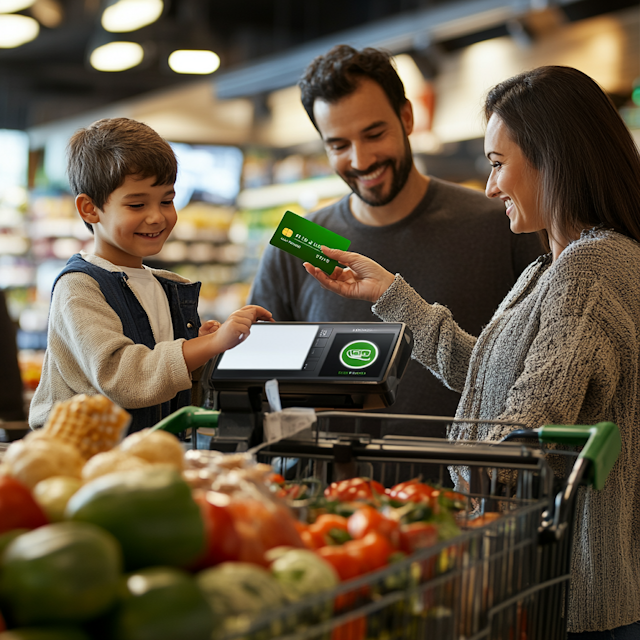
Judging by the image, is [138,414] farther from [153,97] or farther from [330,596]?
[153,97]

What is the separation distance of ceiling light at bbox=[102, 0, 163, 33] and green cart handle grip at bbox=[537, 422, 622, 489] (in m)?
5.17

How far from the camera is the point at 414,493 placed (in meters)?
1.20

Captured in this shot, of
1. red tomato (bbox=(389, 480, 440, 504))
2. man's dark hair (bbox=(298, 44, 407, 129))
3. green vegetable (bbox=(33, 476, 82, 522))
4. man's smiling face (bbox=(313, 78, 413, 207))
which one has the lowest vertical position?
red tomato (bbox=(389, 480, 440, 504))

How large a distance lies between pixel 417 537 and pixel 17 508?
43 centimetres

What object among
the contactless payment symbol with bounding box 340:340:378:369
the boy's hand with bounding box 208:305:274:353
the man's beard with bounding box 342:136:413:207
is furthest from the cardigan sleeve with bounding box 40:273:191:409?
the man's beard with bounding box 342:136:413:207

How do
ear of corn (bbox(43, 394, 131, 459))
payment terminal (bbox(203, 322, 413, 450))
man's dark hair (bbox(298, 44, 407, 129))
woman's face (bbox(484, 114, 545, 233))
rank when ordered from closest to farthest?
ear of corn (bbox(43, 394, 131, 459)), payment terminal (bbox(203, 322, 413, 450)), woman's face (bbox(484, 114, 545, 233)), man's dark hair (bbox(298, 44, 407, 129))

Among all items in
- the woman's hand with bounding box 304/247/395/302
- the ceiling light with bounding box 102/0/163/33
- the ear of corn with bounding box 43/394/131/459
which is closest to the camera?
the ear of corn with bounding box 43/394/131/459

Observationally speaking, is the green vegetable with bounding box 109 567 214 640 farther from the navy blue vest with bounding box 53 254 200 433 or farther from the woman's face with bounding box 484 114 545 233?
the woman's face with bounding box 484 114 545 233

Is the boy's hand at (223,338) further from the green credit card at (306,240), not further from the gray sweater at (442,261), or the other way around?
the gray sweater at (442,261)

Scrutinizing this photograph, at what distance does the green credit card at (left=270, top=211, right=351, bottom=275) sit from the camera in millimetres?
1736

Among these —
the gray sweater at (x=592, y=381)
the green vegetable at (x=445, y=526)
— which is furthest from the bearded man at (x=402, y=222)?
the green vegetable at (x=445, y=526)

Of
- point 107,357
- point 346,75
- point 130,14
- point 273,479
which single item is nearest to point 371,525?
point 273,479

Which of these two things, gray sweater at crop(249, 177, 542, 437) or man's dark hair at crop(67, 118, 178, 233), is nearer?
man's dark hair at crop(67, 118, 178, 233)

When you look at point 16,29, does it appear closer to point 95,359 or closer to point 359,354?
point 95,359
